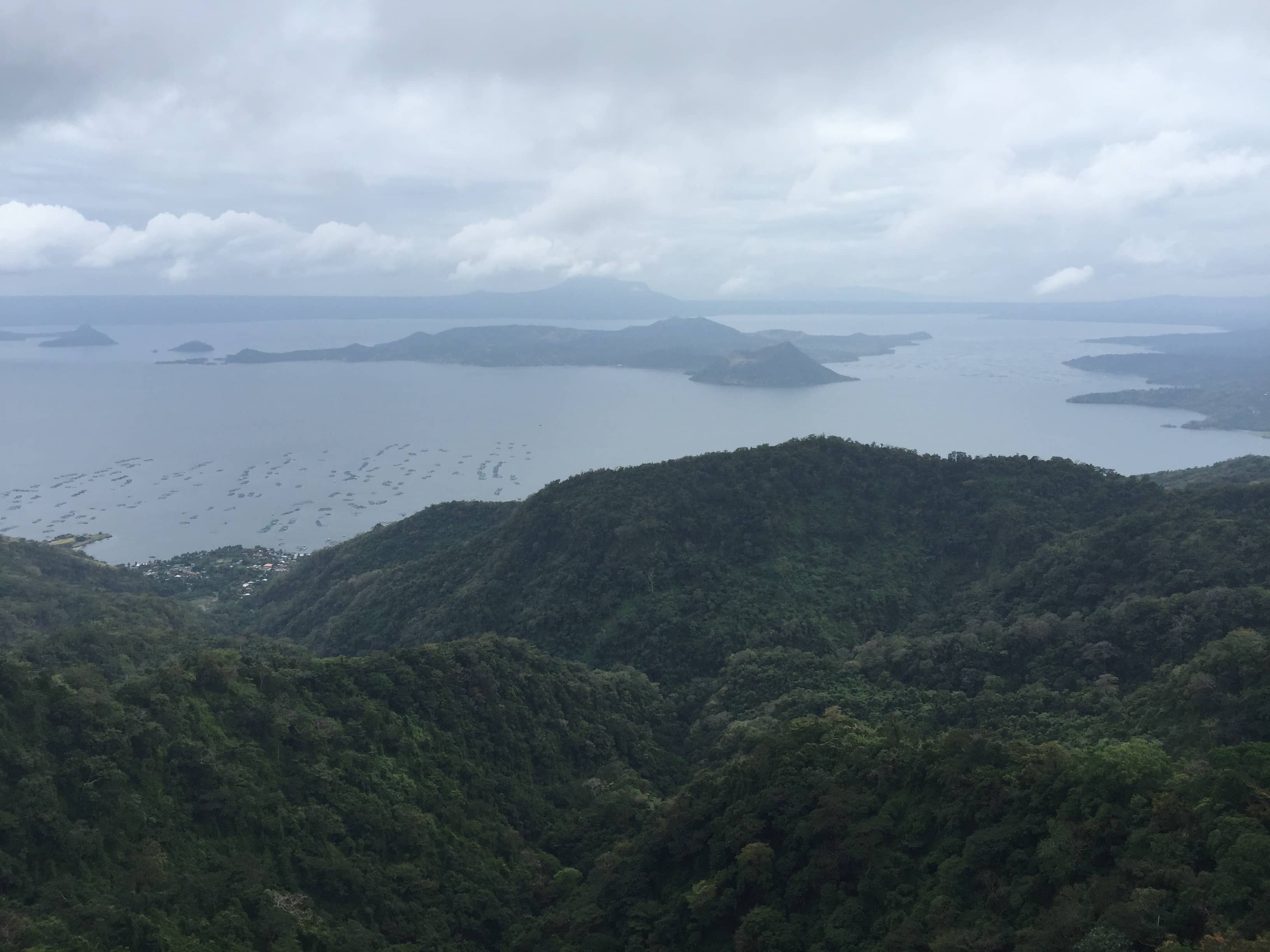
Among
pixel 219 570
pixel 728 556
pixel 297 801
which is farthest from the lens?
pixel 219 570

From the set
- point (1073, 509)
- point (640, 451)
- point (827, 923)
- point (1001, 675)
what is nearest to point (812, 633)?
point (1001, 675)

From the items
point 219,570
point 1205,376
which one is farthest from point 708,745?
point 1205,376

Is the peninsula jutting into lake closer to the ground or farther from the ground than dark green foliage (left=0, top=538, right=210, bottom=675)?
farther from the ground

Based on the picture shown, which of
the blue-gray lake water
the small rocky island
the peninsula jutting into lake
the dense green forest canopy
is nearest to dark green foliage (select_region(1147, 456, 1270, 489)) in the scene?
the dense green forest canopy

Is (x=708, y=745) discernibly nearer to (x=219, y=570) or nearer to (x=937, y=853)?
(x=937, y=853)

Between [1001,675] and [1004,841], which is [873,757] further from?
[1001,675]

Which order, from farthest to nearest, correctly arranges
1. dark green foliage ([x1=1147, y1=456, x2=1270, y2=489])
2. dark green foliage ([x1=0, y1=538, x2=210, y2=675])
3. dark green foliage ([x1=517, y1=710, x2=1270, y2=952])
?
dark green foliage ([x1=1147, y1=456, x2=1270, y2=489])
dark green foliage ([x1=0, y1=538, x2=210, y2=675])
dark green foliage ([x1=517, y1=710, x2=1270, y2=952])

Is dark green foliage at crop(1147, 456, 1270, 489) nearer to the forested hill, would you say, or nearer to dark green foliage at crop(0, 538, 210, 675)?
the forested hill
